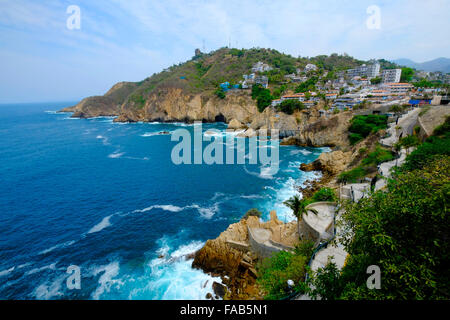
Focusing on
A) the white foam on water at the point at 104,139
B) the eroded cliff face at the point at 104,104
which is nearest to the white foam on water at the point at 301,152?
the white foam on water at the point at 104,139

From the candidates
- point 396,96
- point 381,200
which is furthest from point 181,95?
point 381,200

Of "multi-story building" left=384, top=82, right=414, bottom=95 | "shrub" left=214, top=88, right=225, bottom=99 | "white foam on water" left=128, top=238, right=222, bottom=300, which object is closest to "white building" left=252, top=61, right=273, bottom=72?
"shrub" left=214, top=88, right=225, bottom=99

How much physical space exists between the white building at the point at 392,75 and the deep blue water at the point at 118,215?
6581 cm

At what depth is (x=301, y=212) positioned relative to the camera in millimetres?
19938

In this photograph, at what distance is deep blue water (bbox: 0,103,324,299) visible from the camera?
20.3 metres

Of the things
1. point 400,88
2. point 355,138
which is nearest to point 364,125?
point 355,138

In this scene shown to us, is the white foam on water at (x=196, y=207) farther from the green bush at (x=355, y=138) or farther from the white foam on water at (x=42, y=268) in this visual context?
the green bush at (x=355, y=138)

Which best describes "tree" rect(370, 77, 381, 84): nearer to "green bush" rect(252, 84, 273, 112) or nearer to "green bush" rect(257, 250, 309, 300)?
"green bush" rect(252, 84, 273, 112)

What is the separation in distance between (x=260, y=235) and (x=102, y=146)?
6258 cm

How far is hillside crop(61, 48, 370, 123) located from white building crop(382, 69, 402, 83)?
100 feet

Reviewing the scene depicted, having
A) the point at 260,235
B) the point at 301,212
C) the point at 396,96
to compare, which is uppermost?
the point at 396,96

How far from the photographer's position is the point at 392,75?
90.9 metres

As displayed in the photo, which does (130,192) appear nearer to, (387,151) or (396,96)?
(387,151)

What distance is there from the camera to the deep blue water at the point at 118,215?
20.3 m
